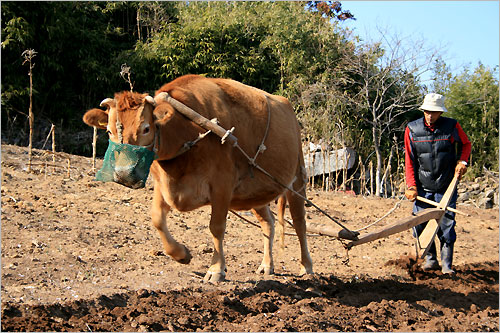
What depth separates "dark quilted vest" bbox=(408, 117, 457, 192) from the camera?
24.2 ft

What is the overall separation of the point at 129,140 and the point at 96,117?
57cm

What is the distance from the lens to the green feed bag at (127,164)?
4.95 meters

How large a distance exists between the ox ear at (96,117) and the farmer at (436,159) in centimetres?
406

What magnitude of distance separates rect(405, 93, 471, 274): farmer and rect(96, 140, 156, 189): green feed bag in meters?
3.84

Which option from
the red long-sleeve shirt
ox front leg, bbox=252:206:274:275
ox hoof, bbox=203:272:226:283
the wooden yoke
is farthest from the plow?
ox hoof, bbox=203:272:226:283

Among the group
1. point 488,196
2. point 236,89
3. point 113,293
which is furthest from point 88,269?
point 488,196

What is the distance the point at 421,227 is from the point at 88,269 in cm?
437

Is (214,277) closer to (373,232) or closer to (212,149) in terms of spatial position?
(212,149)

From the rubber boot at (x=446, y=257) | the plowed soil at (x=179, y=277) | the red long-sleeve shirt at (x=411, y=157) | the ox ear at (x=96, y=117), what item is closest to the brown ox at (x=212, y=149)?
the ox ear at (x=96, y=117)

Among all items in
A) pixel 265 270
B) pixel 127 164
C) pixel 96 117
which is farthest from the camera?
pixel 265 270

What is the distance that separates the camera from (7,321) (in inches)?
160

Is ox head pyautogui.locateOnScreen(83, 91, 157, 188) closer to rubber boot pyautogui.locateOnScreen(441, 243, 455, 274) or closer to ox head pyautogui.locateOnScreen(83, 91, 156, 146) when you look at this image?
ox head pyautogui.locateOnScreen(83, 91, 156, 146)

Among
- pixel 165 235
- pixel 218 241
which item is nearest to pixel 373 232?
pixel 218 241

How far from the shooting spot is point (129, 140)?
16.6ft
